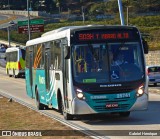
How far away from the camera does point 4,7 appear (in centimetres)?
18200

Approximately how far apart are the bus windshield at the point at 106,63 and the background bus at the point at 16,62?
38066mm

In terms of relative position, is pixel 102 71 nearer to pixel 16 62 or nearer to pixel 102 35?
pixel 102 35

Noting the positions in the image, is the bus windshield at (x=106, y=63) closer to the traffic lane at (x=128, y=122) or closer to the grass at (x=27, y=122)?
the traffic lane at (x=128, y=122)

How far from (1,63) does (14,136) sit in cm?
7268

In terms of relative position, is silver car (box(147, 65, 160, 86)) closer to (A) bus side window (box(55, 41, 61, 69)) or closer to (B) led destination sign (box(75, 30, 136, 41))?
(A) bus side window (box(55, 41, 61, 69))

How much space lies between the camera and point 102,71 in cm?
1597

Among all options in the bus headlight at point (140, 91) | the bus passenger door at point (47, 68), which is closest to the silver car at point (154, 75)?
the bus passenger door at point (47, 68)

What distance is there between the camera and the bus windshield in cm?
1595

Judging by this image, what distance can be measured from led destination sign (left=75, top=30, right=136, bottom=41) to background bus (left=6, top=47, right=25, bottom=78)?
124ft

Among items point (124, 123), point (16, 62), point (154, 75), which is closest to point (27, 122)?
point (124, 123)

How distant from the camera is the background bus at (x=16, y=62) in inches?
2159

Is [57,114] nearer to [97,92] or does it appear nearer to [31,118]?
[31,118]

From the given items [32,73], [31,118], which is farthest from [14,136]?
[32,73]

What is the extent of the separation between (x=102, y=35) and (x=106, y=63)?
908mm
